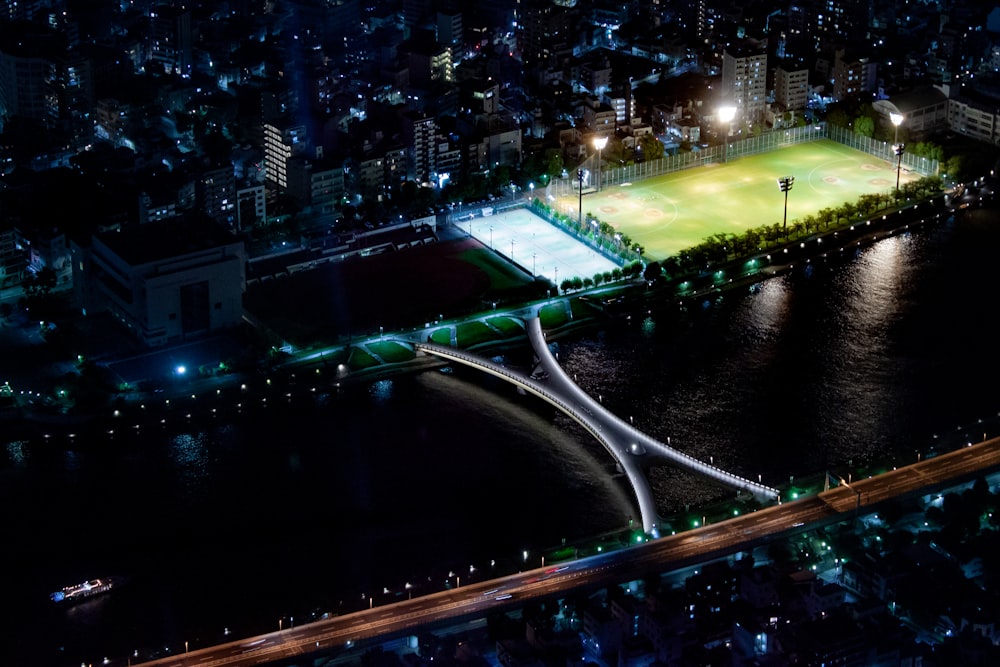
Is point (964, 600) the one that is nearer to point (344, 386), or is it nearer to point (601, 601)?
point (601, 601)

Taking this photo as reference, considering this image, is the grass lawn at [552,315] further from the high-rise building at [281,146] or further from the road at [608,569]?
the high-rise building at [281,146]

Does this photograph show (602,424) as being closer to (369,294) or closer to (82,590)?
(369,294)

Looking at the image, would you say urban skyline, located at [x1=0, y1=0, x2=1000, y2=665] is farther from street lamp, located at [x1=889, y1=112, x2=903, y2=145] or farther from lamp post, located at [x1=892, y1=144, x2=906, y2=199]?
lamp post, located at [x1=892, y1=144, x2=906, y2=199]

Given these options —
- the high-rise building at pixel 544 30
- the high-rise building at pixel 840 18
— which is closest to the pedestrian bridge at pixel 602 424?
the high-rise building at pixel 544 30

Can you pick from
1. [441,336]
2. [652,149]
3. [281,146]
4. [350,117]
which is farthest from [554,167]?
[441,336]

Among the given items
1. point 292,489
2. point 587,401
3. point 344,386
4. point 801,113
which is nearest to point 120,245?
point 344,386

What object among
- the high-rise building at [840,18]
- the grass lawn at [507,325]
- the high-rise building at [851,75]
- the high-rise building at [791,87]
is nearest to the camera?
the grass lawn at [507,325]
